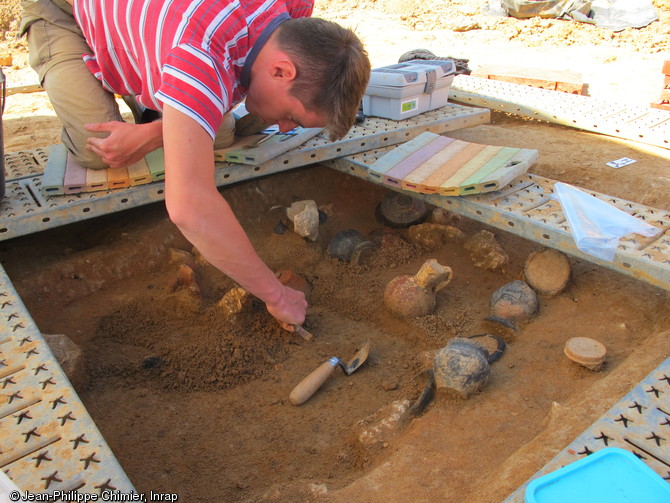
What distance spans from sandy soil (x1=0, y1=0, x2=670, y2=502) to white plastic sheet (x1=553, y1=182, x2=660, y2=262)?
44cm

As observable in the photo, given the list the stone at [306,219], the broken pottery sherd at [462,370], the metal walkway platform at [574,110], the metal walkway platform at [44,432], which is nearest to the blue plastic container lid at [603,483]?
the broken pottery sherd at [462,370]

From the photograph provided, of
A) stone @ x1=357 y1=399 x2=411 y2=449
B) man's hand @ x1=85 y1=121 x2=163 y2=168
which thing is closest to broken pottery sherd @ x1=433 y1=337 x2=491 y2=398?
stone @ x1=357 y1=399 x2=411 y2=449

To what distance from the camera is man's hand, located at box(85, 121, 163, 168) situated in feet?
9.46

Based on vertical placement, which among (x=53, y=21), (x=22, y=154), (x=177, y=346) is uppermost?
(x=53, y=21)

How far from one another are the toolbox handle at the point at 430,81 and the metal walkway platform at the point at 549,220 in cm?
111

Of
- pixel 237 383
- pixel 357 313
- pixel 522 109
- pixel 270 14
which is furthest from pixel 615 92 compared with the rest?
pixel 237 383

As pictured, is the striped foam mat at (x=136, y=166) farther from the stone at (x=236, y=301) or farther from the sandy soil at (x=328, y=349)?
the stone at (x=236, y=301)

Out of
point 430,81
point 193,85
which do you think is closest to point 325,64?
point 193,85

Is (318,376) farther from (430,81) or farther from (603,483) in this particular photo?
(430,81)

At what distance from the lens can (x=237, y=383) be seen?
105 inches

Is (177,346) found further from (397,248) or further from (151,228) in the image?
(397,248)

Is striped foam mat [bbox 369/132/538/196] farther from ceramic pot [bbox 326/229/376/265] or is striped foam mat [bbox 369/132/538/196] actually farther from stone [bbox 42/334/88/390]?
stone [bbox 42/334/88/390]

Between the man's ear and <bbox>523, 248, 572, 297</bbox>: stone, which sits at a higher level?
the man's ear

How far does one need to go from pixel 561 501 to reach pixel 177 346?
2.11 meters
